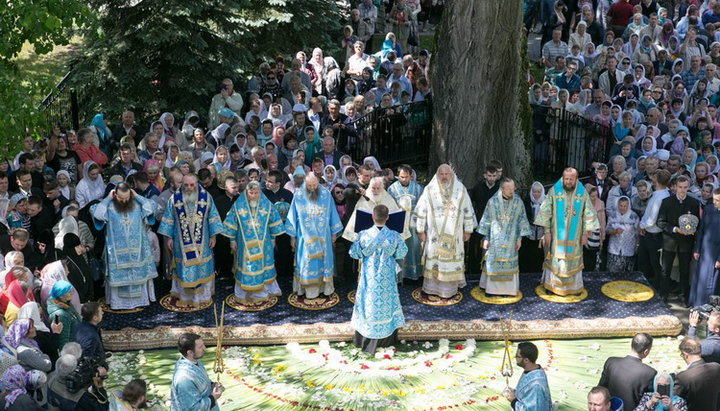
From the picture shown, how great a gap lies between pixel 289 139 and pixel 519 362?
24.9 feet

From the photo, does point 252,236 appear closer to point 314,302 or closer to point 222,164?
point 314,302

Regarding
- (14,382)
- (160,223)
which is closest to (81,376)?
(14,382)

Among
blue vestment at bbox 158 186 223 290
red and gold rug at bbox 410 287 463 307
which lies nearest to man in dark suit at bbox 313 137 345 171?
red and gold rug at bbox 410 287 463 307

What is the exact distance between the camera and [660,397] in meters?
9.08

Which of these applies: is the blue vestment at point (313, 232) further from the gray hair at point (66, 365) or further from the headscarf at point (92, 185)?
the gray hair at point (66, 365)

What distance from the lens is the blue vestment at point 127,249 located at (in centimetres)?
1292

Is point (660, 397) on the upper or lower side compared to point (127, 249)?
lower

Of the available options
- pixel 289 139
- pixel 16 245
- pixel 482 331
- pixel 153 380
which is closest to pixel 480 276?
pixel 482 331

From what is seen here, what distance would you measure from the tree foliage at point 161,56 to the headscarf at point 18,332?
27.4 feet

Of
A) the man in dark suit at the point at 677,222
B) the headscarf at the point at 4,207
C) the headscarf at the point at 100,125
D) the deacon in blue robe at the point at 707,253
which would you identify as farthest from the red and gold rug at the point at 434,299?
the headscarf at the point at 100,125

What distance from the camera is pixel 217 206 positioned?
13.7m

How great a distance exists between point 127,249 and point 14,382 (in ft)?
12.8

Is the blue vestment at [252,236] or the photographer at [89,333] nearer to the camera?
the photographer at [89,333]

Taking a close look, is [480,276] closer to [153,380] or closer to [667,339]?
[667,339]
